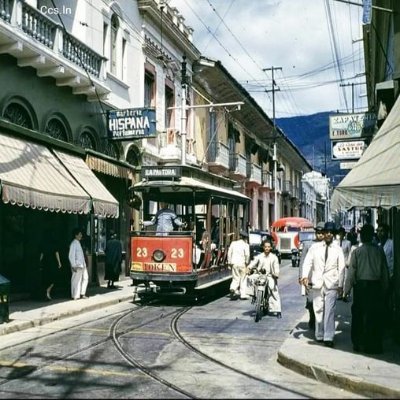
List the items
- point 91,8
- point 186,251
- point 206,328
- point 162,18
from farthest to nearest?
point 162,18 < point 91,8 < point 186,251 < point 206,328

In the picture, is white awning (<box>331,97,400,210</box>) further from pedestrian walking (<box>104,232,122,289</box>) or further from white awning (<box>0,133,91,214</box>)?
pedestrian walking (<box>104,232,122,289</box>)

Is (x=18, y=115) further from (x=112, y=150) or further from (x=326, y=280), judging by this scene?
(x=326, y=280)

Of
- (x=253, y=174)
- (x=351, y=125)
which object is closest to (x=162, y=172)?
(x=351, y=125)

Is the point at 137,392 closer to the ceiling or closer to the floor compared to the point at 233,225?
closer to the floor

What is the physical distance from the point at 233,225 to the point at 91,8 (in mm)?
8165

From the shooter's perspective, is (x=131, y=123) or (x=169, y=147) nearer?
(x=131, y=123)

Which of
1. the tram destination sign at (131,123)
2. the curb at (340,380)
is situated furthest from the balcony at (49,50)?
the curb at (340,380)

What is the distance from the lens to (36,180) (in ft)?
41.5

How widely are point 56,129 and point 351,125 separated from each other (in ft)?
34.9

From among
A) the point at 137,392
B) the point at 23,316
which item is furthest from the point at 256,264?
the point at 137,392

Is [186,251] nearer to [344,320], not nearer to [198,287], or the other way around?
[198,287]

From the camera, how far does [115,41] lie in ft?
68.2

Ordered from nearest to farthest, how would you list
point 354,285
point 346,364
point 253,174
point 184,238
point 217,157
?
1. point 346,364
2. point 354,285
3. point 184,238
4. point 217,157
5. point 253,174

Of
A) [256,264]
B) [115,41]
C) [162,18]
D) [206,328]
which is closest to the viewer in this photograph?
[206,328]
